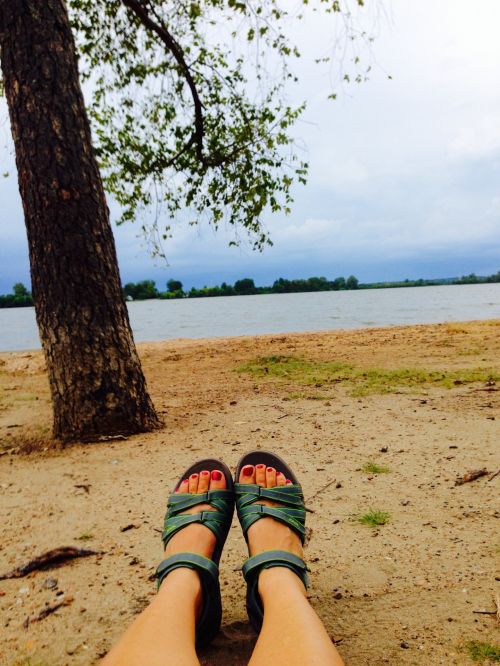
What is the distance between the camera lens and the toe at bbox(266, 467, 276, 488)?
7.14 feet

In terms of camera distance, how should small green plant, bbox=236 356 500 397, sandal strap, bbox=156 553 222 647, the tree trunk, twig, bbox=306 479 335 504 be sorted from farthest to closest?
1. small green plant, bbox=236 356 500 397
2. the tree trunk
3. twig, bbox=306 479 335 504
4. sandal strap, bbox=156 553 222 647

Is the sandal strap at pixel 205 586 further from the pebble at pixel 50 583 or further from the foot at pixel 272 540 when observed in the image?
the pebble at pixel 50 583

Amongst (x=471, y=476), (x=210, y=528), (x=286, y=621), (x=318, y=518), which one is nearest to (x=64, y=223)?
(x=210, y=528)

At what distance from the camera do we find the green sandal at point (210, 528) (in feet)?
5.01

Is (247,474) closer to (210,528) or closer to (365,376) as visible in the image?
(210,528)

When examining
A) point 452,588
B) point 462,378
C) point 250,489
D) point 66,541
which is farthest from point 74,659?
point 462,378

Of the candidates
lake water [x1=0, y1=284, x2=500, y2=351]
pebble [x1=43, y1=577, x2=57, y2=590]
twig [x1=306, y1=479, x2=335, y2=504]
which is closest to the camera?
pebble [x1=43, y1=577, x2=57, y2=590]

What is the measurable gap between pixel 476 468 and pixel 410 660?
161 cm

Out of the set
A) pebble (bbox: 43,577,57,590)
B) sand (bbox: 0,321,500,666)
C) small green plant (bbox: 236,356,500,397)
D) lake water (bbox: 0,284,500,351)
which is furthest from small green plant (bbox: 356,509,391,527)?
lake water (bbox: 0,284,500,351)

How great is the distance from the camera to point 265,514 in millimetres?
1945

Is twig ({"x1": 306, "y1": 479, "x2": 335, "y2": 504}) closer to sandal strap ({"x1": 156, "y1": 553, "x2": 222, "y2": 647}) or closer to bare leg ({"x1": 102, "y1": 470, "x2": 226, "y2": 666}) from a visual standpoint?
bare leg ({"x1": 102, "y1": 470, "x2": 226, "y2": 666})

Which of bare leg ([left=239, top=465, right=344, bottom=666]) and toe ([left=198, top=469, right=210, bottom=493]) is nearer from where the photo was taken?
bare leg ([left=239, top=465, right=344, bottom=666])

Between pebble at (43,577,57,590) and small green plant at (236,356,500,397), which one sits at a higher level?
small green plant at (236,356,500,397)

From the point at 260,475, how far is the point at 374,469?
0.94 meters
